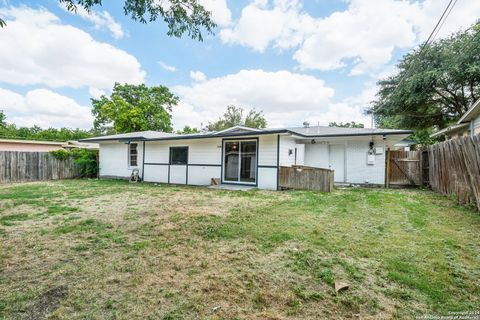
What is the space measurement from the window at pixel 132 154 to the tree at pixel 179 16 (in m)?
11.5

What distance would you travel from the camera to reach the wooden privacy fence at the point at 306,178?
9.48 m

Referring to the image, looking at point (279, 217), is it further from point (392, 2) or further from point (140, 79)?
point (140, 79)

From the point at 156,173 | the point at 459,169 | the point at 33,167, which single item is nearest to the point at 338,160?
the point at 459,169

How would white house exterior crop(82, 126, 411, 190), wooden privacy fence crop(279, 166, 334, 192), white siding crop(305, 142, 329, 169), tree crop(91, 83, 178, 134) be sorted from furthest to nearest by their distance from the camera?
tree crop(91, 83, 178, 134) < white siding crop(305, 142, 329, 169) < white house exterior crop(82, 126, 411, 190) < wooden privacy fence crop(279, 166, 334, 192)

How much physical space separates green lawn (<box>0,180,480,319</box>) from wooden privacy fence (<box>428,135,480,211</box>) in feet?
2.43

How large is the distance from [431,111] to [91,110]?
3535cm

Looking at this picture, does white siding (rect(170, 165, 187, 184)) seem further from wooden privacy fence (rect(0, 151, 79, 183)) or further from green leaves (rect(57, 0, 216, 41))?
green leaves (rect(57, 0, 216, 41))

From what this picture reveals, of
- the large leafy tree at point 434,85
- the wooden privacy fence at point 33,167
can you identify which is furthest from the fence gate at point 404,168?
the wooden privacy fence at point 33,167

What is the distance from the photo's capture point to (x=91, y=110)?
31562 millimetres

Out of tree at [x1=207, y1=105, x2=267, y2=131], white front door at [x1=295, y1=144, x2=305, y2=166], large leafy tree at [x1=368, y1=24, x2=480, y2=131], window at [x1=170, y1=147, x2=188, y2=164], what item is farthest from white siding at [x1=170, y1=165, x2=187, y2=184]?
tree at [x1=207, y1=105, x2=267, y2=131]

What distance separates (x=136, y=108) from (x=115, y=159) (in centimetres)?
1326

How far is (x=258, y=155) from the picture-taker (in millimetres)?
10859

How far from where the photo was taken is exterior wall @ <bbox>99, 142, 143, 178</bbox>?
1503cm

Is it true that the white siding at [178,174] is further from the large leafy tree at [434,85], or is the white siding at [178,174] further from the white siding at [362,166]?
the large leafy tree at [434,85]
